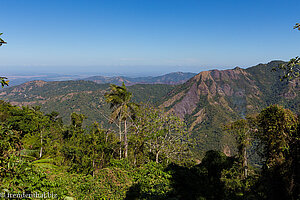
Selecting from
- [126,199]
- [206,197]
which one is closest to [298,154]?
[206,197]

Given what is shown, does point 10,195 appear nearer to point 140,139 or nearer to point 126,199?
point 126,199

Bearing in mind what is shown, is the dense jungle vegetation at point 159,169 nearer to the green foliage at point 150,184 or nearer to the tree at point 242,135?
the green foliage at point 150,184

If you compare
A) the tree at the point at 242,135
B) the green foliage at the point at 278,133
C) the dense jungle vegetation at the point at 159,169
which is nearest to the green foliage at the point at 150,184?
the dense jungle vegetation at the point at 159,169

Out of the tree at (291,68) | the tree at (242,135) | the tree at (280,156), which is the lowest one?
the tree at (242,135)

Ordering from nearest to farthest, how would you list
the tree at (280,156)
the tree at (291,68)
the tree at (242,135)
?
the tree at (291,68) < the tree at (280,156) < the tree at (242,135)

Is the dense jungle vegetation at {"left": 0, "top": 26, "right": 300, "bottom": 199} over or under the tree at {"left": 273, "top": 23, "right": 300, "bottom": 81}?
under

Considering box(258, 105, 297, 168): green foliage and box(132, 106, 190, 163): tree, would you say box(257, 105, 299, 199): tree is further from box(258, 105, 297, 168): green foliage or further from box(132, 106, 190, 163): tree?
box(132, 106, 190, 163): tree

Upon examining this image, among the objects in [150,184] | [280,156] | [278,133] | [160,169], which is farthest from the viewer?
[160,169]

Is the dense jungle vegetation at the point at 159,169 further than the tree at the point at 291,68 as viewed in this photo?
No

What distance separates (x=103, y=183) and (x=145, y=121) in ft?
19.2

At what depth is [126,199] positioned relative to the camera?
750 cm

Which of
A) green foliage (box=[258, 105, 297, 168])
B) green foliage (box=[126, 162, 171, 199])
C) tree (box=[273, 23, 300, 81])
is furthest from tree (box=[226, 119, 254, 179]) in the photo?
tree (box=[273, 23, 300, 81])

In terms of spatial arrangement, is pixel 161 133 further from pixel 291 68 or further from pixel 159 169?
pixel 291 68

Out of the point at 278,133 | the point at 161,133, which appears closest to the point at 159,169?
the point at 161,133
